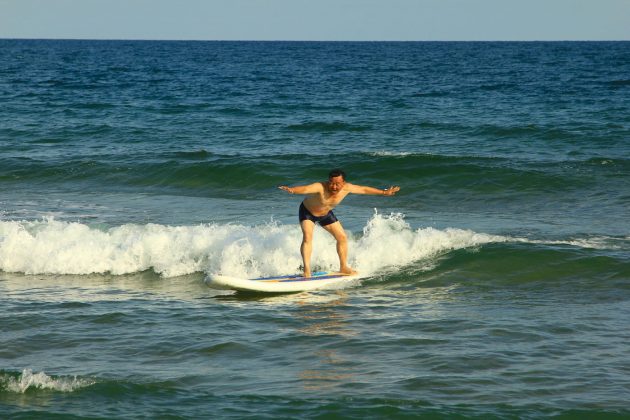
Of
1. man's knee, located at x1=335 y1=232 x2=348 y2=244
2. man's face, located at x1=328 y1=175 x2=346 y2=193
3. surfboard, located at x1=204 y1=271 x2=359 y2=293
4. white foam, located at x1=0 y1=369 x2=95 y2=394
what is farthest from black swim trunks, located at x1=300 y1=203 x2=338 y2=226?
white foam, located at x1=0 y1=369 x2=95 y2=394

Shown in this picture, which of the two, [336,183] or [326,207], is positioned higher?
[336,183]

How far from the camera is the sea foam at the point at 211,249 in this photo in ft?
42.7

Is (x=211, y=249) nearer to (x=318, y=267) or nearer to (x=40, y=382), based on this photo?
(x=318, y=267)

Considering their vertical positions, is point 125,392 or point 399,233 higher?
point 399,233

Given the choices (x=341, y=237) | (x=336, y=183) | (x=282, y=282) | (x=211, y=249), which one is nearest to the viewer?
(x=336, y=183)

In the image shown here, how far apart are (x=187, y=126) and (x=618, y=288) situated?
2003cm

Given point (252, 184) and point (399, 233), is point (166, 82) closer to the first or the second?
point (252, 184)

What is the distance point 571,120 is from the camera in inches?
1115

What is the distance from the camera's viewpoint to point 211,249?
1341cm

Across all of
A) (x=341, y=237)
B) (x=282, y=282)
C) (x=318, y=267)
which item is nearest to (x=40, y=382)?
(x=282, y=282)

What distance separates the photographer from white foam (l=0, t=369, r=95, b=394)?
7570 millimetres

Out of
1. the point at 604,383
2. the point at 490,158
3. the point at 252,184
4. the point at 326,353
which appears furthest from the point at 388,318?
the point at 490,158

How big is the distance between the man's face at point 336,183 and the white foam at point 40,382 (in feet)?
14.5

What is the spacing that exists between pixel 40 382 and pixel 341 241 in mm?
5083
